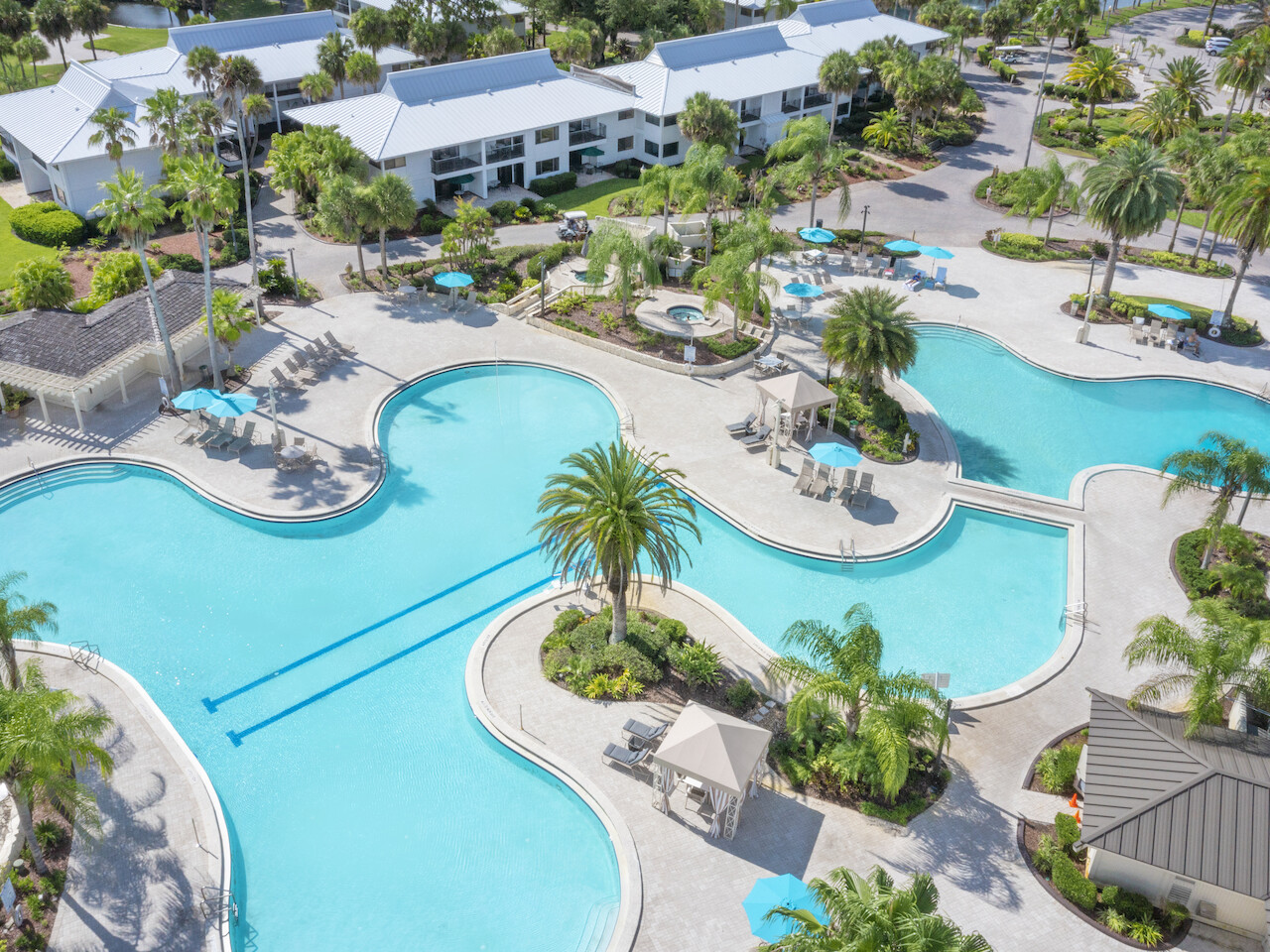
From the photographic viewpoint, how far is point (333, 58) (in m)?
70.1

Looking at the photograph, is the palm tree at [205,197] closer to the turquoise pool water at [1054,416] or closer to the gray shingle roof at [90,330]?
the gray shingle roof at [90,330]

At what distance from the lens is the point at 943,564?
118 feet

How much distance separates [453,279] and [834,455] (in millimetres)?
22237

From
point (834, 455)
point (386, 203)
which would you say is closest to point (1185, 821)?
point (834, 455)

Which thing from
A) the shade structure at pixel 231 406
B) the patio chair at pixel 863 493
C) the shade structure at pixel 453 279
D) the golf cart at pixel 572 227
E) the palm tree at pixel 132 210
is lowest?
the patio chair at pixel 863 493

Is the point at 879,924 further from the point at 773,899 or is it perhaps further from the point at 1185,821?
the point at 1185,821

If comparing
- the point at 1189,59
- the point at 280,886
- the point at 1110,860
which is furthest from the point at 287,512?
the point at 1189,59

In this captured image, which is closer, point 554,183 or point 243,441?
point 243,441

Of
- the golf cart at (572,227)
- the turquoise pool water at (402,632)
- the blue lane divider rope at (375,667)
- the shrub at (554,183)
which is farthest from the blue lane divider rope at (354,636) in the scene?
the shrub at (554,183)

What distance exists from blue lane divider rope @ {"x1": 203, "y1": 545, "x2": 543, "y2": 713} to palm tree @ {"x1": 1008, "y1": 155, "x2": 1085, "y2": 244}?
40.2m

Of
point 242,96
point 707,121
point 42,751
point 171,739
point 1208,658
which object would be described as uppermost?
point 707,121

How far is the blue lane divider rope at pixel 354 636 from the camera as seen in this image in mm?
29828

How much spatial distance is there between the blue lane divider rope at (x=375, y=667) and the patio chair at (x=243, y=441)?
13.7 metres

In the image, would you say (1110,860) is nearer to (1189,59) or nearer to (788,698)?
(788,698)
